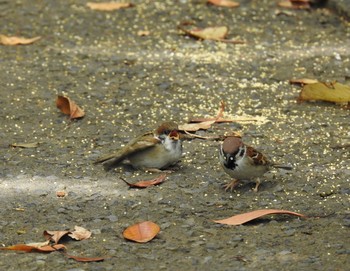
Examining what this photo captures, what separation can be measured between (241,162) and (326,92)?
191 centimetres

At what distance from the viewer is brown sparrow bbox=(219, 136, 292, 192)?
6.20 metres

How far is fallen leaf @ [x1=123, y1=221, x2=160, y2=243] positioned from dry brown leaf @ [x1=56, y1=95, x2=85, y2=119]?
2232mm

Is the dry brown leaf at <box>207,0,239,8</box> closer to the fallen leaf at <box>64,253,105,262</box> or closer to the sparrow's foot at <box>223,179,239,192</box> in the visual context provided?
the sparrow's foot at <box>223,179,239,192</box>

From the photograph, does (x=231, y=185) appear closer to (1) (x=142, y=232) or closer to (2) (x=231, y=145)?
(2) (x=231, y=145)

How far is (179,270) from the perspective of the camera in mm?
5051

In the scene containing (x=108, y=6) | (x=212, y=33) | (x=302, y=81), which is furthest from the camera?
(x=108, y=6)

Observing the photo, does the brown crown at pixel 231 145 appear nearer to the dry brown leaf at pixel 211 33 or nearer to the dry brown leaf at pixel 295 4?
the dry brown leaf at pixel 211 33

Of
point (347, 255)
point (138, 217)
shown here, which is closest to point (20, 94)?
point (138, 217)

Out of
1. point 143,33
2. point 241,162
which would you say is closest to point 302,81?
point 143,33

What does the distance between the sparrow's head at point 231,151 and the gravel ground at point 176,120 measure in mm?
227

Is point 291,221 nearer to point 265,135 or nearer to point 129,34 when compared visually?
point 265,135

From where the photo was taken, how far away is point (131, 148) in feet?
21.7

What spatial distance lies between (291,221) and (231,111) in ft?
7.54

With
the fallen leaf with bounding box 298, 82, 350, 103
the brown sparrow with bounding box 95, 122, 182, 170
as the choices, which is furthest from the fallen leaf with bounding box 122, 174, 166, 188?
the fallen leaf with bounding box 298, 82, 350, 103
